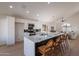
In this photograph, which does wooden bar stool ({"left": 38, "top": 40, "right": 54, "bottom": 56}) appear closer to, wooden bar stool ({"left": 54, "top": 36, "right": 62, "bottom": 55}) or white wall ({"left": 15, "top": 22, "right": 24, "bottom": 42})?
wooden bar stool ({"left": 54, "top": 36, "right": 62, "bottom": 55})

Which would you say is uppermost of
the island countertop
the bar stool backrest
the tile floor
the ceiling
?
the ceiling

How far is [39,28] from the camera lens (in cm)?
202

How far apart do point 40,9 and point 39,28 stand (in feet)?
1.06

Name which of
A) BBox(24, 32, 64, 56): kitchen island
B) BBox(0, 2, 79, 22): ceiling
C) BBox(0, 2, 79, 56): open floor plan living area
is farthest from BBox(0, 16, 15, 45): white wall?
BBox(24, 32, 64, 56): kitchen island

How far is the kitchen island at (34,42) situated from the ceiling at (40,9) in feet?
0.98

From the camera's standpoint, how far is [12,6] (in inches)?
77.5

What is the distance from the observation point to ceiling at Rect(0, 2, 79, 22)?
1.96 metres

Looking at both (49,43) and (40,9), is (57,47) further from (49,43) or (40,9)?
(40,9)

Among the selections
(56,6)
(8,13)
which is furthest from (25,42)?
(56,6)

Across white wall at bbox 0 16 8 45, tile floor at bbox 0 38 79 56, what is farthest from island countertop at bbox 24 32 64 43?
white wall at bbox 0 16 8 45

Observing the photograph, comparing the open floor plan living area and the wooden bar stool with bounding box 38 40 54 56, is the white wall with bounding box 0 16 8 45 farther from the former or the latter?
the wooden bar stool with bounding box 38 40 54 56

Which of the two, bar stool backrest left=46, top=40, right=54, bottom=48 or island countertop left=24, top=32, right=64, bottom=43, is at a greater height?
island countertop left=24, top=32, right=64, bottom=43

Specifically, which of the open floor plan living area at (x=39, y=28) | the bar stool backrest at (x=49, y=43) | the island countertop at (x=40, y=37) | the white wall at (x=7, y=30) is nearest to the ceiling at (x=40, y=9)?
the open floor plan living area at (x=39, y=28)

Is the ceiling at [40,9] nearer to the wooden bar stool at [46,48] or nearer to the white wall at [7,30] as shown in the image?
the white wall at [7,30]
